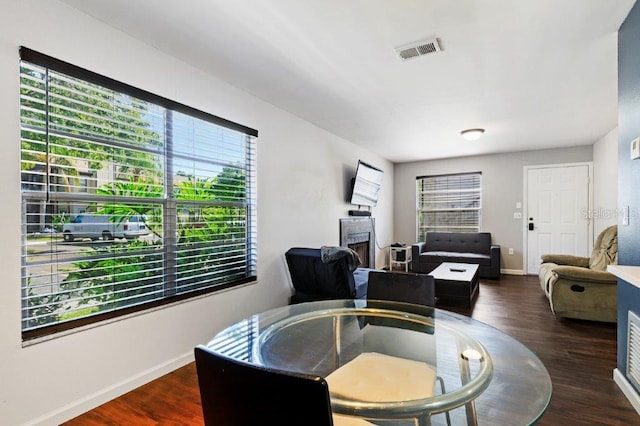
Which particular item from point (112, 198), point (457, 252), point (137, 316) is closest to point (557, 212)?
point (457, 252)

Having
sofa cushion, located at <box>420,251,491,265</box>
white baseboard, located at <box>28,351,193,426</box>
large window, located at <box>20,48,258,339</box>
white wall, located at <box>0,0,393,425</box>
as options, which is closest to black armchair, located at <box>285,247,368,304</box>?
white wall, located at <box>0,0,393,425</box>

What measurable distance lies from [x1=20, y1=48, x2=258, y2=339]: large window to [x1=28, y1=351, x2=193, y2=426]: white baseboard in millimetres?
447

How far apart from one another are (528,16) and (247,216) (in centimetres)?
262

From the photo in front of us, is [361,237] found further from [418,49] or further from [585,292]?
[418,49]

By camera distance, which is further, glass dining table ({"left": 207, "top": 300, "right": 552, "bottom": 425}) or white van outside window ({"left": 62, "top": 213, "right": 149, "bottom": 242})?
white van outside window ({"left": 62, "top": 213, "right": 149, "bottom": 242})

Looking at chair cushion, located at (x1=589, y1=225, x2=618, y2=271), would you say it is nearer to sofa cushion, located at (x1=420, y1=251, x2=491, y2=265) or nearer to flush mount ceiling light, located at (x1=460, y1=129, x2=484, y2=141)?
sofa cushion, located at (x1=420, y1=251, x2=491, y2=265)

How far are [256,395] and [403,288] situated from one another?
63.1 inches

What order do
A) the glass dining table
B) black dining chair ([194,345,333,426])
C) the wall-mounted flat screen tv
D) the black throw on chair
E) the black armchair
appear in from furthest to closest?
1. the wall-mounted flat screen tv
2. the black armchair
3. the black throw on chair
4. the glass dining table
5. black dining chair ([194,345,333,426])

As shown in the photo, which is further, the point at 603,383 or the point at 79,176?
the point at 603,383

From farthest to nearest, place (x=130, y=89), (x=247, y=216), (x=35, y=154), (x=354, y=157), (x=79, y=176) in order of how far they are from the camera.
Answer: (x=354, y=157) < (x=247, y=216) < (x=130, y=89) < (x=79, y=176) < (x=35, y=154)

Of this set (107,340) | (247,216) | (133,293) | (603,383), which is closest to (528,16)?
(603,383)

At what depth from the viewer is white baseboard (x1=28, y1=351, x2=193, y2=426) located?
67.9 inches

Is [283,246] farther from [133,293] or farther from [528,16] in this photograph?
[528,16]

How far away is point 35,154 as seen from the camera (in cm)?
170
